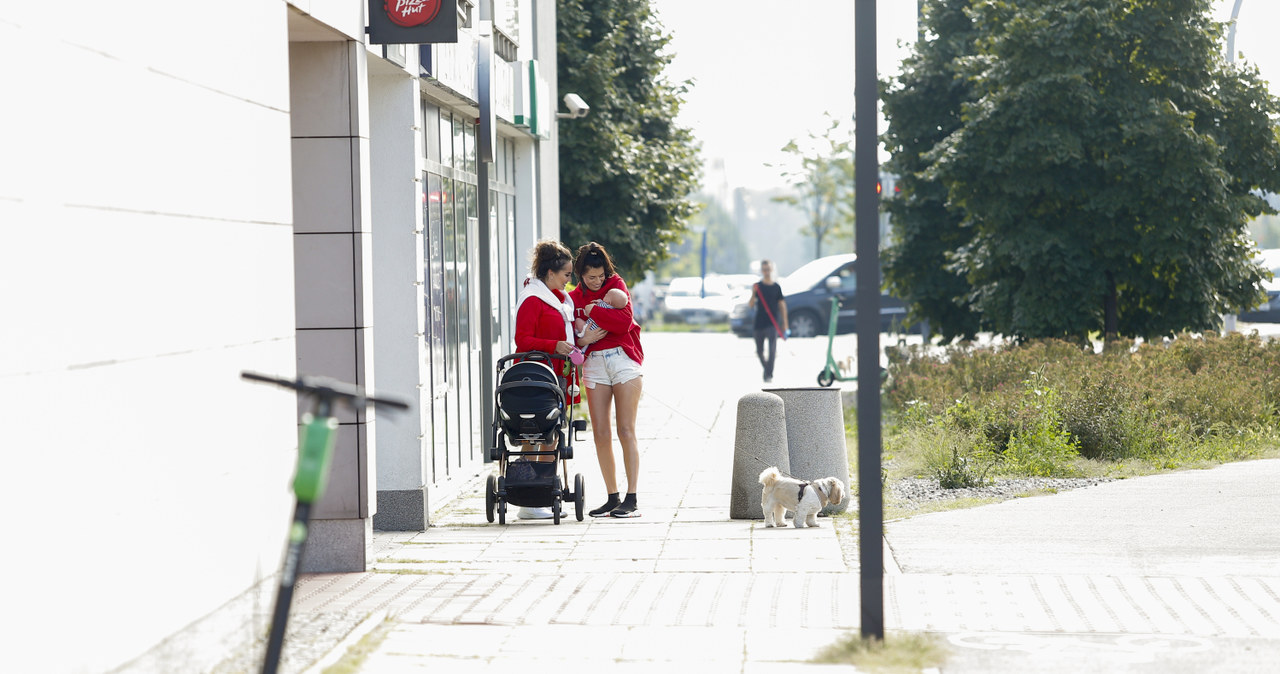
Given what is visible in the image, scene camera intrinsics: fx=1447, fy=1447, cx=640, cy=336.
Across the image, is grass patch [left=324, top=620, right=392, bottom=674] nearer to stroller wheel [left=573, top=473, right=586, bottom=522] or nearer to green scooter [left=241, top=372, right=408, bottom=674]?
green scooter [left=241, top=372, right=408, bottom=674]

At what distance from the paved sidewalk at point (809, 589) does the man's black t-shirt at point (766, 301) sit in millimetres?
10810

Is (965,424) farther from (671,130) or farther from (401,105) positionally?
(671,130)

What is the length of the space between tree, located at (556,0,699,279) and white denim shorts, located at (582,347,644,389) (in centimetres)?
1428

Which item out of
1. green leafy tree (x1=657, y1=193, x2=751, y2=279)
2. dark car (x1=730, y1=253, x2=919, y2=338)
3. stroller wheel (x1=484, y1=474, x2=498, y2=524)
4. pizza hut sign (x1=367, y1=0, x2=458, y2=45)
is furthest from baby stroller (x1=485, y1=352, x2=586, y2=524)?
green leafy tree (x1=657, y1=193, x2=751, y2=279)

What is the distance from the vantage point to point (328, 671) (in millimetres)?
5301

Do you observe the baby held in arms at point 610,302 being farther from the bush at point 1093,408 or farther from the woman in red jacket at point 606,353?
the bush at point 1093,408

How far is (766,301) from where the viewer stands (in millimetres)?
21094

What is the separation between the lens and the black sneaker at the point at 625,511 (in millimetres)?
9578

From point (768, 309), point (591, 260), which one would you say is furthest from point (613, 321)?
point (768, 309)

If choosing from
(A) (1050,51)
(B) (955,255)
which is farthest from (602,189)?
(A) (1050,51)

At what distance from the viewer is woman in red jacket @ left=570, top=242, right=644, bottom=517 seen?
30.3ft

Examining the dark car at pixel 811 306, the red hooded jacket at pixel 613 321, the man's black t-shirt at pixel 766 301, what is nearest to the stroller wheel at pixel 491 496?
the red hooded jacket at pixel 613 321

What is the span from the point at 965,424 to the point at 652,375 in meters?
13.0

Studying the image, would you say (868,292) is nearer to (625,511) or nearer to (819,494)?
(819,494)
